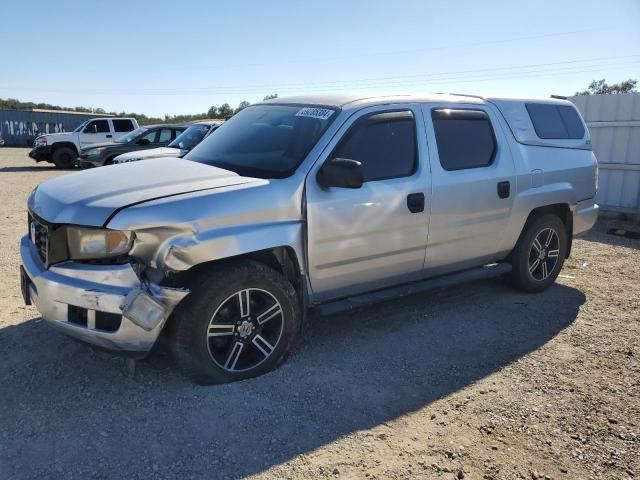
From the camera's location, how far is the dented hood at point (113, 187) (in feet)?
10.6

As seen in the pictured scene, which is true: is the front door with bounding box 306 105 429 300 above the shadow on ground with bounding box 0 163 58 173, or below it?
above

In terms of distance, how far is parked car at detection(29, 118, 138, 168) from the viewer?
1983cm

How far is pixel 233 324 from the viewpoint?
3.53 m

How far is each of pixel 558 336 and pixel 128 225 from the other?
3.53 metres

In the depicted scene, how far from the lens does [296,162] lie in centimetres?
383

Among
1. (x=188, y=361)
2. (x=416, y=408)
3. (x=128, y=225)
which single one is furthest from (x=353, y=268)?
(x=128, y=225)

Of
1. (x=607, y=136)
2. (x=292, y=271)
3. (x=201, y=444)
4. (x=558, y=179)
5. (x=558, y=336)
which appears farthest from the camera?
(x=607, y=136)

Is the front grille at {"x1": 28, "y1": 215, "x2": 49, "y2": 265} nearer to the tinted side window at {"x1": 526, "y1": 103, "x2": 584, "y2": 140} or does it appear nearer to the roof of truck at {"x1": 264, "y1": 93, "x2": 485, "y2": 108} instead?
the roof of truck at {"x1": 264, "y1": 93, "x2": 485, "y2": 108}

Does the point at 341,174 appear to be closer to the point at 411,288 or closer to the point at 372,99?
the point at 372,99

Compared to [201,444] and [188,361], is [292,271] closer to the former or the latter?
[188,361]

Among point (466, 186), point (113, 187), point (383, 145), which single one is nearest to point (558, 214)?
point (466, 186)

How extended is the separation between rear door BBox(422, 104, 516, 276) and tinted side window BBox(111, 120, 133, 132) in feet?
59.3

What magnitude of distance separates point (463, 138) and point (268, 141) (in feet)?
5.56

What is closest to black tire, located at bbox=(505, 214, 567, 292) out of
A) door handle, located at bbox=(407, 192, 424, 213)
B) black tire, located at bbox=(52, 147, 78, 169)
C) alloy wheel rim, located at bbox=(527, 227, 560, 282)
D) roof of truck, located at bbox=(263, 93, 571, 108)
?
alloy wheel rim, located at bbox=(527, 227, 560, 282)
